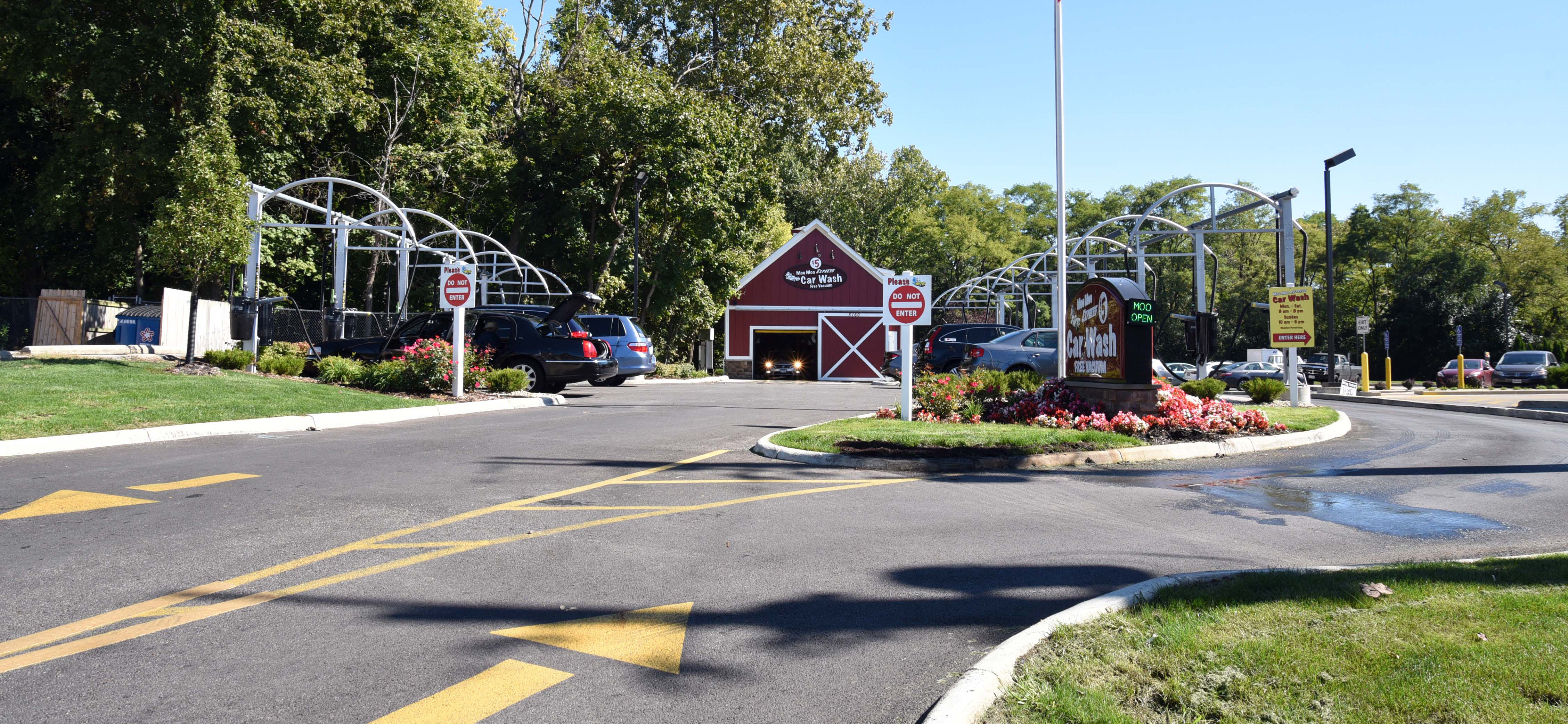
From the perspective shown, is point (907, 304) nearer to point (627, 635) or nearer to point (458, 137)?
point (627, 635)

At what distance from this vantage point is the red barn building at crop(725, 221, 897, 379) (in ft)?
126

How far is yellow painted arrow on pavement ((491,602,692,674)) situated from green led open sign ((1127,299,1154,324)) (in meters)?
9.77

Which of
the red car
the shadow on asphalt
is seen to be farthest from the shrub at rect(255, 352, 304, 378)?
the red car

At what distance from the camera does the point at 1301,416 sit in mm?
14883

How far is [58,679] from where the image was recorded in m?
3.46

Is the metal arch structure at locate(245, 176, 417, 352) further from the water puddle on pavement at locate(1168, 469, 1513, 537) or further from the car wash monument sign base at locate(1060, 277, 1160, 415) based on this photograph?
the water puddle on pavement at locate(1168, 469, 1513, 537)

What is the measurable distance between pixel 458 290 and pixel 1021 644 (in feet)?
47.4

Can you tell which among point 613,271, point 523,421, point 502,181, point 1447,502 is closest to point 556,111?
point 502,181

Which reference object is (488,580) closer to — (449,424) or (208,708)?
(208,708)

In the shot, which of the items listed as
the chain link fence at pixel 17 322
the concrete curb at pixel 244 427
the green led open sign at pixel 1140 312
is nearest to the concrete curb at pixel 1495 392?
the green led open sign at pixel 1140 312

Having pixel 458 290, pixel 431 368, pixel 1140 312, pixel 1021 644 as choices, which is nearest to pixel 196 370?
pixel 431 368

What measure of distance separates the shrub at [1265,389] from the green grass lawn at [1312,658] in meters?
14.8

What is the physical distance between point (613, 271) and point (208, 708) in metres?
34.1

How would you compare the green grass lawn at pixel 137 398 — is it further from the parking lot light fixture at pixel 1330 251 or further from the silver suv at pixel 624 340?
the parking lot light fixture at pixel 1330 251
